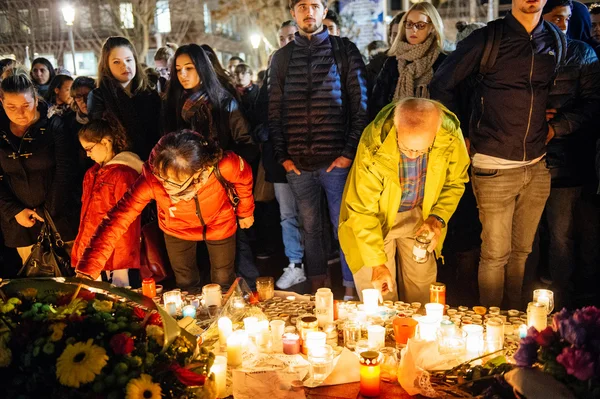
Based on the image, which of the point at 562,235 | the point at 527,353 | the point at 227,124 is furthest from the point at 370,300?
the point at 227,124

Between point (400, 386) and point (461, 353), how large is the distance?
396mm

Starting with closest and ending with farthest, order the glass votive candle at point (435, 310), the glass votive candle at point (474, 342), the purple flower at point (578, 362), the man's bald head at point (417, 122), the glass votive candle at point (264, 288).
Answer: the purple flower at point (578, 362), the glass votive candle at point (474, 342), the glass votive candle at point (435, 310), the man's bald head at point (417, 122), the glass votive candle at point (264, 288)

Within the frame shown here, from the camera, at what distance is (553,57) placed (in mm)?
3842

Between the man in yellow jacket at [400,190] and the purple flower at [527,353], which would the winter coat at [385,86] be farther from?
the purple flower at [527,353]

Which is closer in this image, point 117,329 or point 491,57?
point 117,329

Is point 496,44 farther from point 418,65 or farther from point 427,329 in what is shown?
point 427,329

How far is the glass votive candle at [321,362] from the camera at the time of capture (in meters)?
2.68

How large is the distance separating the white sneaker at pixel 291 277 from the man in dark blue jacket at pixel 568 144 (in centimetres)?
202

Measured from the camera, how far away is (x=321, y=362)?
8.87 feet

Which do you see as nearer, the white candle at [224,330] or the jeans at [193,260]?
the white candle at [224,330]

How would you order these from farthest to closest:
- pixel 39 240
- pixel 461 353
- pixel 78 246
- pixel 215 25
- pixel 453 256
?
pixel 215 25 < pixel 453 256 < pixel 39 240 < pixel 78 246 < pixel 461 353

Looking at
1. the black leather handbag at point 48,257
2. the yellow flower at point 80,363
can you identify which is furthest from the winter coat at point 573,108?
the black leather handbag at point 48,257

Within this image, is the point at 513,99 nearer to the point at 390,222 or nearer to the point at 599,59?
the point at 599,59

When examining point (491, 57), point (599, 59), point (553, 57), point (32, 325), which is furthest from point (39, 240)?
point (599, 59)
